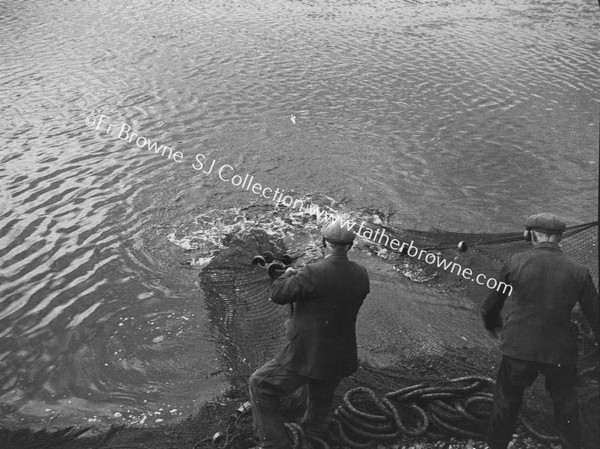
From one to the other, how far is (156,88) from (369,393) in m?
12.6

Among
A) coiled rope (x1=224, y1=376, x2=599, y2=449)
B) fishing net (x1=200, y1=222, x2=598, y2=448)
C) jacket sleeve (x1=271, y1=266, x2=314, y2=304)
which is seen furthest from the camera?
fishing net (x1=200, y1=222, x2=598, y2=448)

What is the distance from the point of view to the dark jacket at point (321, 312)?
471 centimetres

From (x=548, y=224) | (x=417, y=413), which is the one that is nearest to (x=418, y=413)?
(x=417, y=413)

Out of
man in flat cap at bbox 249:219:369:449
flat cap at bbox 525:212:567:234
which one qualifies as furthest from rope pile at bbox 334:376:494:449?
flat cap at bbox 525:212:567:234

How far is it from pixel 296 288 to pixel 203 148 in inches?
362

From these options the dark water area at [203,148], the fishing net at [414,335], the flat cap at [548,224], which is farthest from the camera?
the dark water area at [203,148]

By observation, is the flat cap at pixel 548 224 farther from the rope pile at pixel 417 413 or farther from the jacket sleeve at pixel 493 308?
the rope pile at pixel 417 413

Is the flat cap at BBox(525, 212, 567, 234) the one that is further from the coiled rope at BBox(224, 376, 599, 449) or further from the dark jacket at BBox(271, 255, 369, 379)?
the coiled rope at BBox(224, 376, 599, 449)

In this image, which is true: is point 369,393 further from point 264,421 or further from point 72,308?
point 72,308

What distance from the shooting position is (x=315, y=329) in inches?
189

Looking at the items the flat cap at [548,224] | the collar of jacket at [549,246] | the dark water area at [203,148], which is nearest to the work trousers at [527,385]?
the collar of jacket at [549,246]

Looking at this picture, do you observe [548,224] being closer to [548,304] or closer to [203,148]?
[548,304]

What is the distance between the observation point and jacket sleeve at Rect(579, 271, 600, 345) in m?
4.71

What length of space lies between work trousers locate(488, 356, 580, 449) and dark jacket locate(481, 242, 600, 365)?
0.11 m
